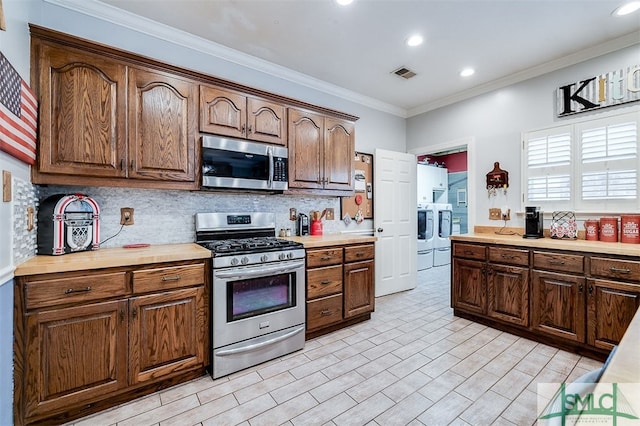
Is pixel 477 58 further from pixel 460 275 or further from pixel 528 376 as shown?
pixel 528 376

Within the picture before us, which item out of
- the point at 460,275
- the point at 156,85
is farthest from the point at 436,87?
the point at 156,85

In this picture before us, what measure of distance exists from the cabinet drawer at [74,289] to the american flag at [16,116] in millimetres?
725

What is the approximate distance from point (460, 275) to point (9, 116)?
384 cm

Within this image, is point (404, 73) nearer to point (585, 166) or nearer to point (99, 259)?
point (585, 166)

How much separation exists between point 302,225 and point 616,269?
9.11 feet

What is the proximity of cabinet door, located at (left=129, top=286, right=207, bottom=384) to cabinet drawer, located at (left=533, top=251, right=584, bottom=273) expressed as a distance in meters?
2.96

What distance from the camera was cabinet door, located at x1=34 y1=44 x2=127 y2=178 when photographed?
1.89 m

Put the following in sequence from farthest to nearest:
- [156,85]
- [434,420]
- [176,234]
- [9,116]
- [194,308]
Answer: [176,234], [156,85], [194,308], [434,420], [9,116]

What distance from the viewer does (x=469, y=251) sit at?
3.22m

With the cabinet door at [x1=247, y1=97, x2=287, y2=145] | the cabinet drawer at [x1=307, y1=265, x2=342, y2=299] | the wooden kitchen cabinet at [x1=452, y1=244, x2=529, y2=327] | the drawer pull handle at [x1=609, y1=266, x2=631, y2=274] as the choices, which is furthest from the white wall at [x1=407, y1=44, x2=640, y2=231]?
the cabinet door at [x1=247, y1=97, x2=287, y2=145]

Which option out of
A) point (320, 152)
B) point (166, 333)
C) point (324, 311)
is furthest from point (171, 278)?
point (320, 152)

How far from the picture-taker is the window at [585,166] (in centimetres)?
271

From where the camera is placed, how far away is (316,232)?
3465mm

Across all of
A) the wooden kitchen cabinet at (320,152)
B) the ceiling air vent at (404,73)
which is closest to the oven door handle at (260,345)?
the wooden kitchen cabinet at (320,152)
